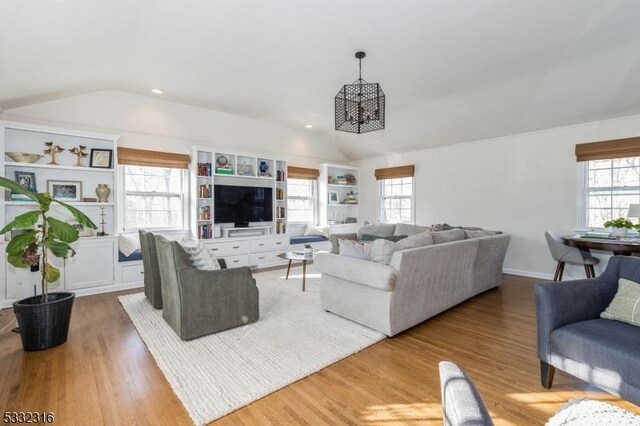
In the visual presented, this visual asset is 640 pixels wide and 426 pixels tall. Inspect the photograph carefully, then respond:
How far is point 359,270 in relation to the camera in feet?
9.51

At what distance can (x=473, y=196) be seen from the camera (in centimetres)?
581

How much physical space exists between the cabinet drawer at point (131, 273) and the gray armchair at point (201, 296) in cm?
178

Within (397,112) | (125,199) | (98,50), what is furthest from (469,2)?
(125,199)

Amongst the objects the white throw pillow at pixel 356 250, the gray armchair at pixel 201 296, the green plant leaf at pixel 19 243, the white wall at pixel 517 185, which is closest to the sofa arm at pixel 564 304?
the white throw pillow at pixel 356 250

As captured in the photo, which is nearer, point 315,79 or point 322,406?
point 322,406

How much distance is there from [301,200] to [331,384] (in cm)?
523

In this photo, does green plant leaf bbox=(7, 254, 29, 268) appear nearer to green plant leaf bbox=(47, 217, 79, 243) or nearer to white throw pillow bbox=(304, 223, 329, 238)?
green plant leaf bbox=(47, 217, 79, 243)

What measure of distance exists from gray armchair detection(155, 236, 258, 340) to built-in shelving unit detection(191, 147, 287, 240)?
2240 mm

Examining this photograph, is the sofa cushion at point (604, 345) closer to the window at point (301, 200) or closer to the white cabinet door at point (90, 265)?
the white cabinet door at point (90, 265)

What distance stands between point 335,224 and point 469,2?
17.1 ft

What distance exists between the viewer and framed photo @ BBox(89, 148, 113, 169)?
439 centimetres

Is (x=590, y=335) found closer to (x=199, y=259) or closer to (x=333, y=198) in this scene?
(x=199, y=259)

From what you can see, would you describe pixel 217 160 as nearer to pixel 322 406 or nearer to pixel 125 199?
pixel 125 199

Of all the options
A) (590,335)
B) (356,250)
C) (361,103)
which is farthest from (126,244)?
(590,335)
